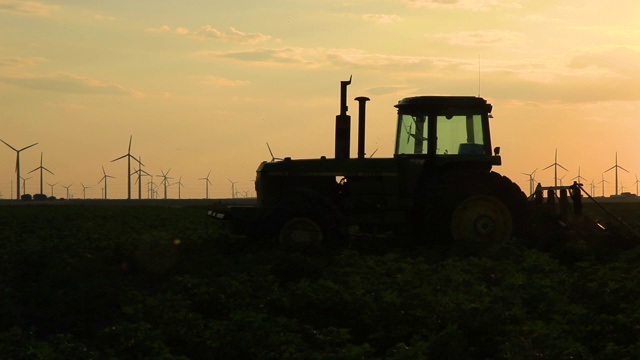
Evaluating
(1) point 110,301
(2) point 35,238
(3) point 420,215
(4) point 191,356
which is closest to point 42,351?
(4) point 191,356

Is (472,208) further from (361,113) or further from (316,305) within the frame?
(316,305)

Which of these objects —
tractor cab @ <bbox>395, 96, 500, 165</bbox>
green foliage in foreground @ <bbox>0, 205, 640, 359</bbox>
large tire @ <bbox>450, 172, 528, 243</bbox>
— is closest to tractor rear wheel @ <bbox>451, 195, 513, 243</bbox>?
large tire @ <bbox>450, 172, 528, 243</bbox>

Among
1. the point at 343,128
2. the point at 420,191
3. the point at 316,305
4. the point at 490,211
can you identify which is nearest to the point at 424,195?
the point at 420,191

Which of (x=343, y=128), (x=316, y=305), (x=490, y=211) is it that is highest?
(x=343, y=128)

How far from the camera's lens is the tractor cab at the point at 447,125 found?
17.2 meters

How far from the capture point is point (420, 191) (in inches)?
682

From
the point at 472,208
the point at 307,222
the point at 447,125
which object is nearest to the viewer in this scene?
the point at 472,208

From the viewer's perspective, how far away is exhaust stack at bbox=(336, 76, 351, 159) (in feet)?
57.8

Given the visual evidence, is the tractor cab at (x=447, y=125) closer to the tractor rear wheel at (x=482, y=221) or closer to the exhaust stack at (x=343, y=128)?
the tractor rear wheel at (x=482, y=221)

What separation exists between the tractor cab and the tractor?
17 mm

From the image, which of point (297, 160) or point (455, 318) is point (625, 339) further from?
point (297, 160)

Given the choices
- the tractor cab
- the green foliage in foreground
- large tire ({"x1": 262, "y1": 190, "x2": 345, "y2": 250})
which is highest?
the tractor cab

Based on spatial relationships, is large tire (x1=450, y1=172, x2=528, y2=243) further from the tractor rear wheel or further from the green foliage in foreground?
the green foliage in foreground

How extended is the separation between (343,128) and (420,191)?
1744 millimetres
